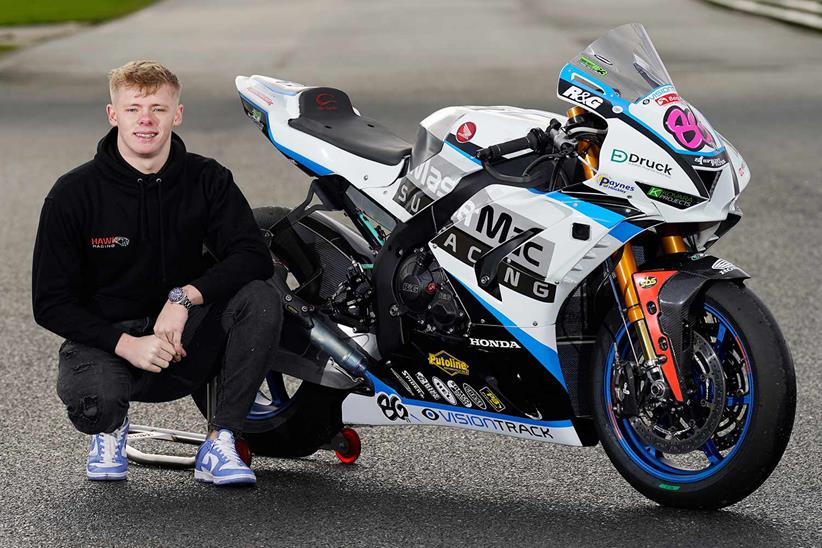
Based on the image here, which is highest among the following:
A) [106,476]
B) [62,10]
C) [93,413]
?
[93,413]

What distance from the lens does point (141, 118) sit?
4.75 metres

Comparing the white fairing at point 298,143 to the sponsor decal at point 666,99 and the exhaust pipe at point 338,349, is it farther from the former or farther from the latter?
the sponsor decal at point 666,99

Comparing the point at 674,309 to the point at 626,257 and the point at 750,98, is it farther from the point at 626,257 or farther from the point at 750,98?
the point at 750,98

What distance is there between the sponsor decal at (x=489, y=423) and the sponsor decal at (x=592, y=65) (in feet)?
3.59

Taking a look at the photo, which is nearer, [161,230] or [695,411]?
[695,411]

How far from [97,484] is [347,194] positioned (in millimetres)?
1251

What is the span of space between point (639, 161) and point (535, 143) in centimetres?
Result: 36

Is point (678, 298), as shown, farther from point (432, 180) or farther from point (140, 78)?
point (140, 78)

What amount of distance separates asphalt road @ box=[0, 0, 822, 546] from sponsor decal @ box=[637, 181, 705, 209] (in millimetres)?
941

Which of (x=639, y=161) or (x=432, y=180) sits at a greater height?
(x=639, y=161)

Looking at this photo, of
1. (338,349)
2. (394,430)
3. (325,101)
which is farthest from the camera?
(394,430)

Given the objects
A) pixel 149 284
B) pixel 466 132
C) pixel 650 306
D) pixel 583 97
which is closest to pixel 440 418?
pixel 650 306

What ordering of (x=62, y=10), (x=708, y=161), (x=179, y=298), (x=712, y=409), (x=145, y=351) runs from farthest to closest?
(x=62, y=10) < (x=179, y=298) < (x=145, y=351) < (x=712, y=409) < (x=708, y=161)

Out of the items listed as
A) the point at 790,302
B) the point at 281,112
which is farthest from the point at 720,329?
the point at 790,302
